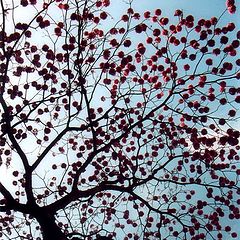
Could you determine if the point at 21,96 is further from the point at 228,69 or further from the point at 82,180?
the point at 228,69

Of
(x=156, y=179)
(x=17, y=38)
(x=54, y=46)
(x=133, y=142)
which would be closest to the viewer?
(x=17, y=38)

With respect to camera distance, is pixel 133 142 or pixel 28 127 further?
pixel 133 142

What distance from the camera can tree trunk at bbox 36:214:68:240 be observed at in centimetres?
694

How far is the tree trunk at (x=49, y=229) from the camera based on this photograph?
694cm

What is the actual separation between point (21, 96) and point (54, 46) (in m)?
1.23

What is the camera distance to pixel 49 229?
6984 mm

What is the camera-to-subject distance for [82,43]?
755cm

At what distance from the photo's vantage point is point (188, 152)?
834cm

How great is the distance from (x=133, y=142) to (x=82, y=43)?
9.22 ft

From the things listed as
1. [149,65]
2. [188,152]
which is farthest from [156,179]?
[149,65]

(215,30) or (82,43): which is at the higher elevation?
(82,43)

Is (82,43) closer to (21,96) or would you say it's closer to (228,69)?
(21,96)

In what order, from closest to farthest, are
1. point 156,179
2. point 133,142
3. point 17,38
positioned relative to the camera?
point 17,38 < point 156,179 < point 133,142

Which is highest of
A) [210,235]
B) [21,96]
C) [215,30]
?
[21,96]
